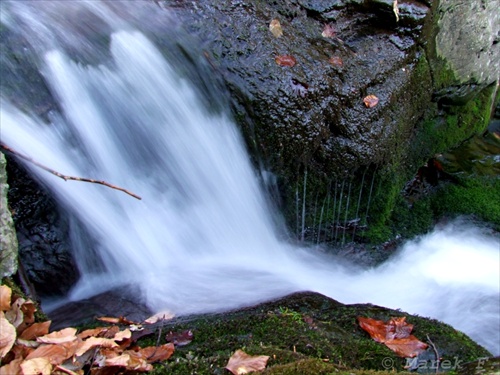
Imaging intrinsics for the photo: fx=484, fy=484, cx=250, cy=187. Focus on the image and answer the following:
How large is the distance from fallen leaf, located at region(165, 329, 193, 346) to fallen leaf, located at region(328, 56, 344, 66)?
2398 mm

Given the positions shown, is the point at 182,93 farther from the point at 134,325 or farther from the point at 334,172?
the point at 134,325

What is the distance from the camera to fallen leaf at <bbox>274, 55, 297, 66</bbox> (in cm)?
371

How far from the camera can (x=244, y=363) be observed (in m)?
1.94

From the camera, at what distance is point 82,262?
3.54 metres

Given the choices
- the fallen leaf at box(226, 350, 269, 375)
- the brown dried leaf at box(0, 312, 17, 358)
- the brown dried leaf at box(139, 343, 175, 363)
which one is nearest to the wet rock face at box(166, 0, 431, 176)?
the brown dried leaf at box(139, 343, 175, 363)

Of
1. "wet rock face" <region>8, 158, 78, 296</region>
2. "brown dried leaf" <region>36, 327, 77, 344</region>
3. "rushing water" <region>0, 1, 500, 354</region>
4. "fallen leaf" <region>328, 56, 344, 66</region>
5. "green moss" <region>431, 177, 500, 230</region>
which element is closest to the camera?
"brown dried leaf" <region>36, 327, 77, 344</region>

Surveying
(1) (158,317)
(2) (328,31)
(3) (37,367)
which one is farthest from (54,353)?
(2) (328,31)

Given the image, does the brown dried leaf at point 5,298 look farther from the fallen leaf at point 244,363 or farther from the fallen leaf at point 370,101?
the fallen leaf at point 370,101

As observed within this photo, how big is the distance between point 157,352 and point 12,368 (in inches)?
24.2

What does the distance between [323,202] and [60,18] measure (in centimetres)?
252

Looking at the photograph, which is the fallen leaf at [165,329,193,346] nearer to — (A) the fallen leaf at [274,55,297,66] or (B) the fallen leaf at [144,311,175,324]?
(B) the fallen leaf at [144,311,175,324]

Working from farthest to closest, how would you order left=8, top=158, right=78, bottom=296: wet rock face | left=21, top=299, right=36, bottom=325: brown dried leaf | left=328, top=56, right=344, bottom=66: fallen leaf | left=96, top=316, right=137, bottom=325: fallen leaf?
left=328, top=56, right=344, bottom=66: fallen leaf, left=8, top=158, right=78, bottom=296: wet rock face, left=96, top=316, right=137, bottom=325: fallen leaf, left=21, top=299, right=36, bottom=325: brown dried leaf

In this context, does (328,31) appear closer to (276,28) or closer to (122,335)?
(276,28)

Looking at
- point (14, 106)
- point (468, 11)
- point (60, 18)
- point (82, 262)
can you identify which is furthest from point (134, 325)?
point (468, 11)
